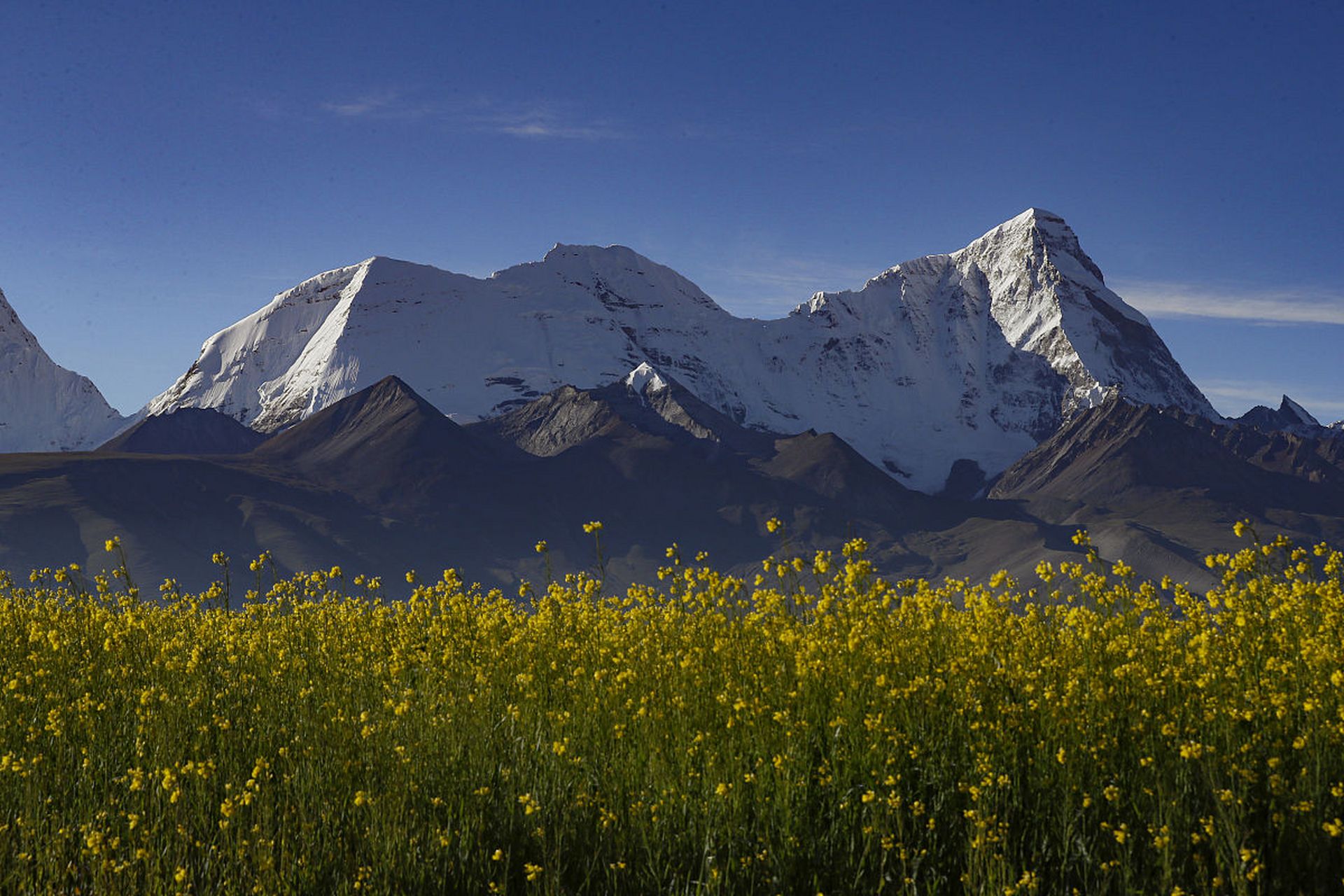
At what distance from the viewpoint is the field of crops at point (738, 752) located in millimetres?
5766

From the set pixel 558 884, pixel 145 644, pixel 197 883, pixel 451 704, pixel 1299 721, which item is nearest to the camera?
pixel 558 884

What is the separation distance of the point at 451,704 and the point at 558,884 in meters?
2.30

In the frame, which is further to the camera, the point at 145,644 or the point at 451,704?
the point at 145,644

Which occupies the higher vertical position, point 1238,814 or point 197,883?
point 1238,814

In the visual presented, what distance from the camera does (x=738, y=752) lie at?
6836 millimetres

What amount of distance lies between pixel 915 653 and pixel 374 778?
3.96m

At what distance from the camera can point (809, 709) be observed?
23.6 feet

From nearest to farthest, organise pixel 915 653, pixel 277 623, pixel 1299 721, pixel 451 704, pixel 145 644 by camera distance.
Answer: pixel 1299 721 < pixel 451 704 < pixel 915 653 < pixel 145 644 < pixel 277 623

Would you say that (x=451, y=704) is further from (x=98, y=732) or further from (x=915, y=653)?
(x=915, y=653)

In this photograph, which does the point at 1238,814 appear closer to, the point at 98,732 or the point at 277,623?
the point at 98,732

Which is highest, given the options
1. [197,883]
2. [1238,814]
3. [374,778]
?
[1238,814]

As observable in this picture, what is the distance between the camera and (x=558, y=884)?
538 cm

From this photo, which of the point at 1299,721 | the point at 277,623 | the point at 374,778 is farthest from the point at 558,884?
the point at 277,623

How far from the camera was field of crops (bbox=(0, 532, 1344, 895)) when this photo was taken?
5766 millimetres
